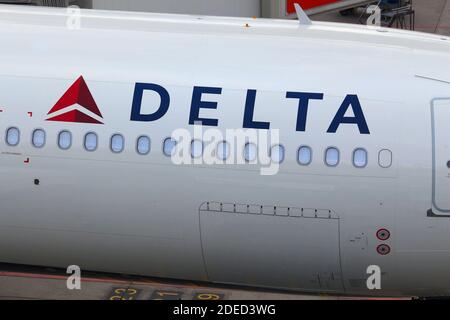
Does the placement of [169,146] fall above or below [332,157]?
above

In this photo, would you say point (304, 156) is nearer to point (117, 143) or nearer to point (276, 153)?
point (276, 153)

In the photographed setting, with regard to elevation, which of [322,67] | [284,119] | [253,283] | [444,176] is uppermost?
[322,67]

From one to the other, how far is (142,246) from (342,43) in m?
4.15

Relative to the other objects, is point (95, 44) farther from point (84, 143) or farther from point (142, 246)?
point (142, 246)

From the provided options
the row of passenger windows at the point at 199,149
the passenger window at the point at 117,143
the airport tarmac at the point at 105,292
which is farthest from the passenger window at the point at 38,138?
the airport tarmac at the point at 105,292

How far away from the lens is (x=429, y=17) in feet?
121

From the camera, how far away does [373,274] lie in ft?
42.6

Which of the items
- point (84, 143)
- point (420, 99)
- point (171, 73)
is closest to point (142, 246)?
point (84, 143)

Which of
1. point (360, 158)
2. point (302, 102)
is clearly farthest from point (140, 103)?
point (360, 158)

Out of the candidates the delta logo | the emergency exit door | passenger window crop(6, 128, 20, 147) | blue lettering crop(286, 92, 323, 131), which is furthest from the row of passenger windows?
the emergency exit door

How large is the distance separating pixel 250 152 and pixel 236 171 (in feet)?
1.06

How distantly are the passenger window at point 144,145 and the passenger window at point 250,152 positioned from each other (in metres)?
1.34

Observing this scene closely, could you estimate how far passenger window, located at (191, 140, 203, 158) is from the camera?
501 inches

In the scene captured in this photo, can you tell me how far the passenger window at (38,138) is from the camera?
42.8 ft
